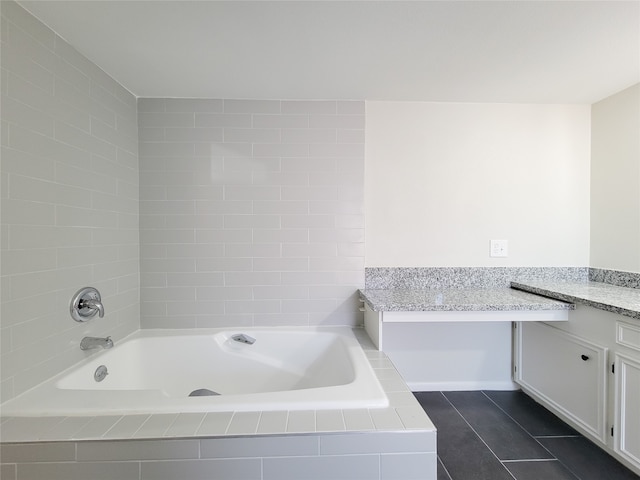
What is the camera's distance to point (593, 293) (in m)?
1.82

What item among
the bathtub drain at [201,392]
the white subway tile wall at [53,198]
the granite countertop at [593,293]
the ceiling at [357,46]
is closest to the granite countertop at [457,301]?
the granite countertop at [593,293]

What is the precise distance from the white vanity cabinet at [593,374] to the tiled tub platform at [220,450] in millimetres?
1139

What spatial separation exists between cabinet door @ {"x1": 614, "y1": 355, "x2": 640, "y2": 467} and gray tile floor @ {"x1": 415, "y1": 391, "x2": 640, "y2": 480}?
136 mm

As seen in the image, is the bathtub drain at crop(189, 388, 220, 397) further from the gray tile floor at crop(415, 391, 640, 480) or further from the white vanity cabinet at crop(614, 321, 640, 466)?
the white vanity cabinet at crop(614, 321, 640, 466)

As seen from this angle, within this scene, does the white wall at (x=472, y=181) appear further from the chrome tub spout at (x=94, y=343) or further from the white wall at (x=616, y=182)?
Result: the chrome tub spout at (x=94, y=343)

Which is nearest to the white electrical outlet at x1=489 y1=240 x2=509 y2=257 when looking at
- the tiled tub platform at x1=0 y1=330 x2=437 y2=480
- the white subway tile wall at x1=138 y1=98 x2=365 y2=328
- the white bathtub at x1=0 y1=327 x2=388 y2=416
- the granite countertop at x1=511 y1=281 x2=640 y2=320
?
the granite countertop at x1=511 y1=281 x2=640 y2=320

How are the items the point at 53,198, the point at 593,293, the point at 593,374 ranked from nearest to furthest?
1. the point at 53,198
2. the point at 593,374
3. the point at 593,293

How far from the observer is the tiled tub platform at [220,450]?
104 cm

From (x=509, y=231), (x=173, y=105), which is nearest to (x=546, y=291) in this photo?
(x=509, y=231)

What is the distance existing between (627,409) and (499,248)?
1077mm

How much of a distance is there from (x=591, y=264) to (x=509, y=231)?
624 mm

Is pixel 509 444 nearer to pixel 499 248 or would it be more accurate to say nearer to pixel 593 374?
pixel 593 374

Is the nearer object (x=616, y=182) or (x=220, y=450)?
(x=220, y=450)

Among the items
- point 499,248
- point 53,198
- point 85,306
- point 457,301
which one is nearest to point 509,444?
point 457,301
